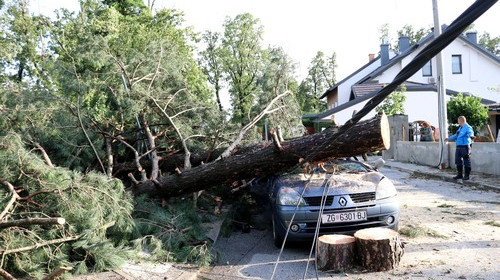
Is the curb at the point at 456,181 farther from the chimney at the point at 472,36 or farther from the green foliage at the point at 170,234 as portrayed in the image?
the chimney at the point at 472,36

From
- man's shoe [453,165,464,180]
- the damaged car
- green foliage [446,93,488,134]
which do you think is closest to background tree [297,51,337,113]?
green foliage [446,93,488,134]

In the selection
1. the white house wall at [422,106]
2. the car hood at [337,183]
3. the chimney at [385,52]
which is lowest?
the car hood at [337,183]

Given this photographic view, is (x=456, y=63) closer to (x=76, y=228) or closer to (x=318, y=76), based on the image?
(x=318, y=76)

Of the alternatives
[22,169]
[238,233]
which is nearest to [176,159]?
[238,233]

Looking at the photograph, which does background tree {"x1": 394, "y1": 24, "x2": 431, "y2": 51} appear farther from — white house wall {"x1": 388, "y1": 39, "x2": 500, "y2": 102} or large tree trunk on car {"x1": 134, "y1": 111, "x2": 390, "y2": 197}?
large tree trunk on car {"x1": 134, "y1": 111, "x2": 390, "y2": 197}

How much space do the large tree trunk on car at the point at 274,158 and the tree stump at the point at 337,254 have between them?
0.99m

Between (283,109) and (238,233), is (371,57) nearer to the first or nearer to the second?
(283,109)

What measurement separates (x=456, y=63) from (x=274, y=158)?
38650 mm

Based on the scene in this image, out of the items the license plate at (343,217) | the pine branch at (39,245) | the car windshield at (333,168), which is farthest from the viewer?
the car windshield at (333,168)

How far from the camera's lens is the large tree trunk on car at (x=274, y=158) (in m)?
4.89

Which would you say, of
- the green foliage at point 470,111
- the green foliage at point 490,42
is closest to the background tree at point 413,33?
the green foliage at point 490,42

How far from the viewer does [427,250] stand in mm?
5188

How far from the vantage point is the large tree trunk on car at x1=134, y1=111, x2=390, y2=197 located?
4887 mm

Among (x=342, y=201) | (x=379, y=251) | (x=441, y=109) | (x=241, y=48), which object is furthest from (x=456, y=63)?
(x=379, y=251)
